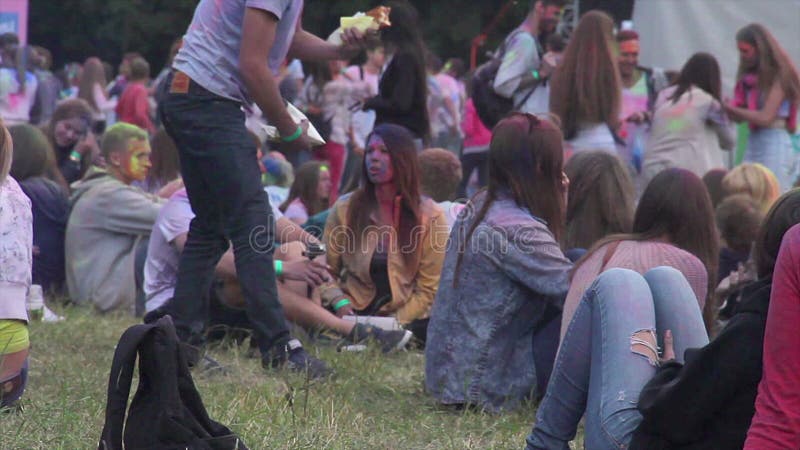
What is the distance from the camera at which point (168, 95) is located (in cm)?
543

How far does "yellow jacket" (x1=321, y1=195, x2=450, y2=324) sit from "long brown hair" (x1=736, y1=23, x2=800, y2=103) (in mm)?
3460

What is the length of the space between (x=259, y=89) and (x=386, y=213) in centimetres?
205

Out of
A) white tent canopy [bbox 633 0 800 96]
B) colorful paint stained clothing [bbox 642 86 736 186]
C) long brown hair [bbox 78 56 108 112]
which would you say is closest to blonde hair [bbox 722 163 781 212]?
colorful paint stained clothing [bbox 642 86 736 186]

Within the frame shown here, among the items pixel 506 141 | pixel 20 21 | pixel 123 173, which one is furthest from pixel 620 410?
pixel 20 21

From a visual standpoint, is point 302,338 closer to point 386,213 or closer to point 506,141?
point 386,213

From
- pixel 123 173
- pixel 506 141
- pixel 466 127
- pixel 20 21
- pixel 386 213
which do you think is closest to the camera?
pixel 506 141

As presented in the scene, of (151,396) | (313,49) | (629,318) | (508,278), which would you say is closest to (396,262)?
(313,49)

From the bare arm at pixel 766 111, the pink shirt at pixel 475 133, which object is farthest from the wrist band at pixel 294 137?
the pink shirt at pixel 475 133

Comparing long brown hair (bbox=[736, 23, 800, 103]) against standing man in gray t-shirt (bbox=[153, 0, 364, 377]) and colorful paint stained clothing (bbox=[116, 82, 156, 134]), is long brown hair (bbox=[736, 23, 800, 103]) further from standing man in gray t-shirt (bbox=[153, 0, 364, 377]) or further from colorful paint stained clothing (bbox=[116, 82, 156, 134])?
colorful paint stained clothing (bbox=[116, 82, 156, 134])

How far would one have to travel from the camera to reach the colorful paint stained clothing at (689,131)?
951 centimetres

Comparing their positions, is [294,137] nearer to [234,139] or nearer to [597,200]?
[234,139]

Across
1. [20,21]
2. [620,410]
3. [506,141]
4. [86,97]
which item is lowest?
[86,97]

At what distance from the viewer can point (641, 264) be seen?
4.53 metres

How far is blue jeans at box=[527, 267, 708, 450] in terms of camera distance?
3.75 meters
